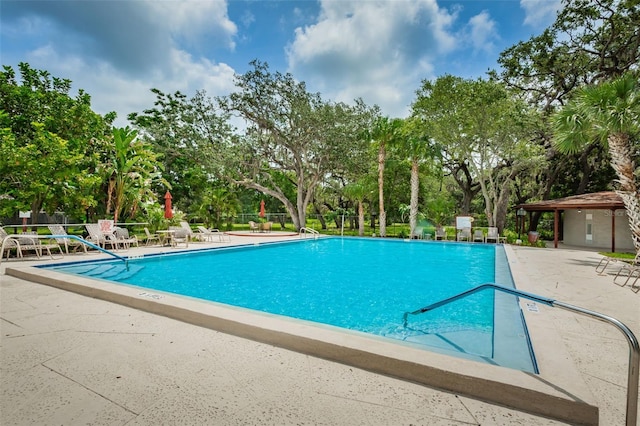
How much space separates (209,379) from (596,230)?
21.4m

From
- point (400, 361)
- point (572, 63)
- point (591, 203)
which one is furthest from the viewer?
point (572, 63)

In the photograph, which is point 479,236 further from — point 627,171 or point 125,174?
point 125,174

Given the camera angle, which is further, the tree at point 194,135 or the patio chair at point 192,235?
the tree at point 194,135

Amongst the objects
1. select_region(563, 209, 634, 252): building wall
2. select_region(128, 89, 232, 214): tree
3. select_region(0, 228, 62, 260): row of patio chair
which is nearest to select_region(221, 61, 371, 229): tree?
select_region(128, 89, 232, 214): tree

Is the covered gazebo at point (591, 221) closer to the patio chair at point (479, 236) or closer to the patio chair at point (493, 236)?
the patio chair at point (493, 236)

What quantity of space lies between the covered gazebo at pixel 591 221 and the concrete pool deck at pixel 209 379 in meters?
14.4

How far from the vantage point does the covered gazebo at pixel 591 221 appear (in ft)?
50.6

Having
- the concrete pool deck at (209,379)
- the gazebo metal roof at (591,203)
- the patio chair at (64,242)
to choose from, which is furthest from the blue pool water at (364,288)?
the gazebo metal roof at (591,203)

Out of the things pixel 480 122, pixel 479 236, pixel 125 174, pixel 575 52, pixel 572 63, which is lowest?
pixel 479 236

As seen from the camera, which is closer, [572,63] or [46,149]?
[46,149]

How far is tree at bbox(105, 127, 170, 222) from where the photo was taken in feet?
43.2

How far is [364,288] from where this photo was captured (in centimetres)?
734

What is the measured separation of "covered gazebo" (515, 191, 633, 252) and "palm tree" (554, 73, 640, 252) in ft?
18.5

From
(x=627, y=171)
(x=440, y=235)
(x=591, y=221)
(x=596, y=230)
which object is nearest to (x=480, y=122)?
(x=440, y=235)
